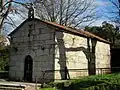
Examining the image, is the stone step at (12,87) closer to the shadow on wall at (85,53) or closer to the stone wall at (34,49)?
the stone wall at (34,49)

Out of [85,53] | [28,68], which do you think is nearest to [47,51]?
[28,68]

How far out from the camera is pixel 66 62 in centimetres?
2208

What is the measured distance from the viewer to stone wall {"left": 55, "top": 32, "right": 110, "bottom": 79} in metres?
21.6

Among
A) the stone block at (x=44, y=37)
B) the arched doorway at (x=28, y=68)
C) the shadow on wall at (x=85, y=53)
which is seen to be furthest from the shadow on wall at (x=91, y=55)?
the arched doorway at (x=28, y=68)

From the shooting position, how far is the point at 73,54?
75.6 feet

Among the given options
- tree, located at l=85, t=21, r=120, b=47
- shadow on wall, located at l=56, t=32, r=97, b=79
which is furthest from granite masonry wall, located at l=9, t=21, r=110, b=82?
tree, located at l=85, t=21, r=120, b=47

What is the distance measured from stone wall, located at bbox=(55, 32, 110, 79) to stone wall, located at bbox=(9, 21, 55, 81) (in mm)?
639

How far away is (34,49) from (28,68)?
6.03 feet

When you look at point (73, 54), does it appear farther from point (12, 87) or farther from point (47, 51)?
point (12, 87)

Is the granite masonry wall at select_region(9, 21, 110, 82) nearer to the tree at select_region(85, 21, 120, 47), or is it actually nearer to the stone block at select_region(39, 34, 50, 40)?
the stone block at select_region(39, 34, 50, 40)

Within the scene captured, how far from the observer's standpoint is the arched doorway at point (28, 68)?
22.9 meters

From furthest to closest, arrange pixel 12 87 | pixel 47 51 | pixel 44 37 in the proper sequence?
pixel 44 37 < pixel 47 51 < pixel 12 87

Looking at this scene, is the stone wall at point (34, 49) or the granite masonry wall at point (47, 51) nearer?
the granite masonry wall at point (47, 51)

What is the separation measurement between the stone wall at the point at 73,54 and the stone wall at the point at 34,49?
0.64 meters
